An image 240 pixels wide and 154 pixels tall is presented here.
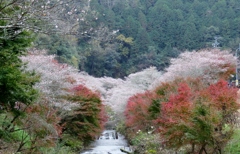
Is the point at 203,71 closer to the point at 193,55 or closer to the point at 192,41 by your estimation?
the point at 193,55

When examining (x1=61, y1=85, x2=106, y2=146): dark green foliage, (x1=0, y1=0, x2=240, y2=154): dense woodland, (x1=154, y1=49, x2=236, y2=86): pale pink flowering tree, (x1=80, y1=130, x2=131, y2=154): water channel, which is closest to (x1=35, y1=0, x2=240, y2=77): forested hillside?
(x1=0, y1=0, x2=240, y2=154): dense woodland

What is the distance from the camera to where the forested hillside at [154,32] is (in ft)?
196

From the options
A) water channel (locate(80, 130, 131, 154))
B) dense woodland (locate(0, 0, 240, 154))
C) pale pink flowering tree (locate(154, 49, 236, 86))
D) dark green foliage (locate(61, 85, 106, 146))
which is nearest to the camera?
dense woodland (locate(0, 0, 240, 154))

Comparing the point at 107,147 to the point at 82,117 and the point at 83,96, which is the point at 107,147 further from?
the point at 83,96

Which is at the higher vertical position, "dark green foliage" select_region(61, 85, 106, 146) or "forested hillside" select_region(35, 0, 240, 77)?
"forested hillside" select_region(35, 0, 240, 77)

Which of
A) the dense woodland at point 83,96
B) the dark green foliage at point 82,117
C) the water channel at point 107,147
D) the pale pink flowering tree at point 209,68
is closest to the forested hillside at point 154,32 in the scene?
the dense woodland at point 83,96

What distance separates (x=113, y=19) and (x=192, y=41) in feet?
53.8

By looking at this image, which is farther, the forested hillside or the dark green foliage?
the forested hillside

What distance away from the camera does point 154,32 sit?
6625 centimetres

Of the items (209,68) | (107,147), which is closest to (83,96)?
(107,147)

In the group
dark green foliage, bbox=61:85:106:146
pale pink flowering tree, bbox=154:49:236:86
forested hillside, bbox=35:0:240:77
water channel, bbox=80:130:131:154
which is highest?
forested hillside, bbox=35:0:240:77

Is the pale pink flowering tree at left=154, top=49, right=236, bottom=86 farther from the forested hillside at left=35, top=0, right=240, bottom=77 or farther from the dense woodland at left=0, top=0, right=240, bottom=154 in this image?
the forested hillside at left=35, top=0, right=240, bottom=77

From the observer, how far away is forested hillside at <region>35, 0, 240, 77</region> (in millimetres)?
59812

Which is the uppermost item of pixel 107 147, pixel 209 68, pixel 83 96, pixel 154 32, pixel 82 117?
pixel 154 32
